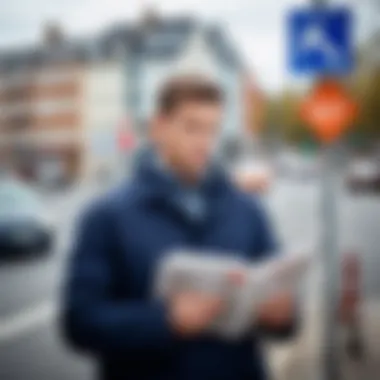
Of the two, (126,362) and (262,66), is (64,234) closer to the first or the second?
(126,362)

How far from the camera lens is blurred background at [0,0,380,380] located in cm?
137

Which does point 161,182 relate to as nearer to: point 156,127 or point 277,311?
point 156,127

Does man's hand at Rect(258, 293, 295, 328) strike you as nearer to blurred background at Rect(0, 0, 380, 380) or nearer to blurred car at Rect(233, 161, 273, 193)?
blurred background at Rect(0, 0, 380, 380)

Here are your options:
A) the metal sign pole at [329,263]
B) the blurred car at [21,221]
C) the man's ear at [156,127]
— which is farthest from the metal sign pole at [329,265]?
the blurred car at [21,221]

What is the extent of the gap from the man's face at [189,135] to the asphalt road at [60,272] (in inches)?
6.8

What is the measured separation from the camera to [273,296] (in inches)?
50.4

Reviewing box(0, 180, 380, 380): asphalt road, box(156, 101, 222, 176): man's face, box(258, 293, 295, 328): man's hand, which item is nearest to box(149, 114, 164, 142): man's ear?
box(156, 101, 222, 176): man's face

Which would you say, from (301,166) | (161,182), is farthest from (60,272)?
(301,166)

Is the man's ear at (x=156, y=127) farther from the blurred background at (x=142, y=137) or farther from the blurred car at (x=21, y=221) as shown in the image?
the blurred car at (x=21, y=221)

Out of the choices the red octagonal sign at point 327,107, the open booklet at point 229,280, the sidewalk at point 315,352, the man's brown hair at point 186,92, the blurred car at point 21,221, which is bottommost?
the sidewalk at point 315,352

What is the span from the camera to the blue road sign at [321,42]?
141 cm

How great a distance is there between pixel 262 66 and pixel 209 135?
24 centimetres

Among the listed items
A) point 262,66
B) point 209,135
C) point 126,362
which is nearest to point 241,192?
point 209,135

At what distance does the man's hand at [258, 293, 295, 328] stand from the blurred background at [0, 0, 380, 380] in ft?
0.23
